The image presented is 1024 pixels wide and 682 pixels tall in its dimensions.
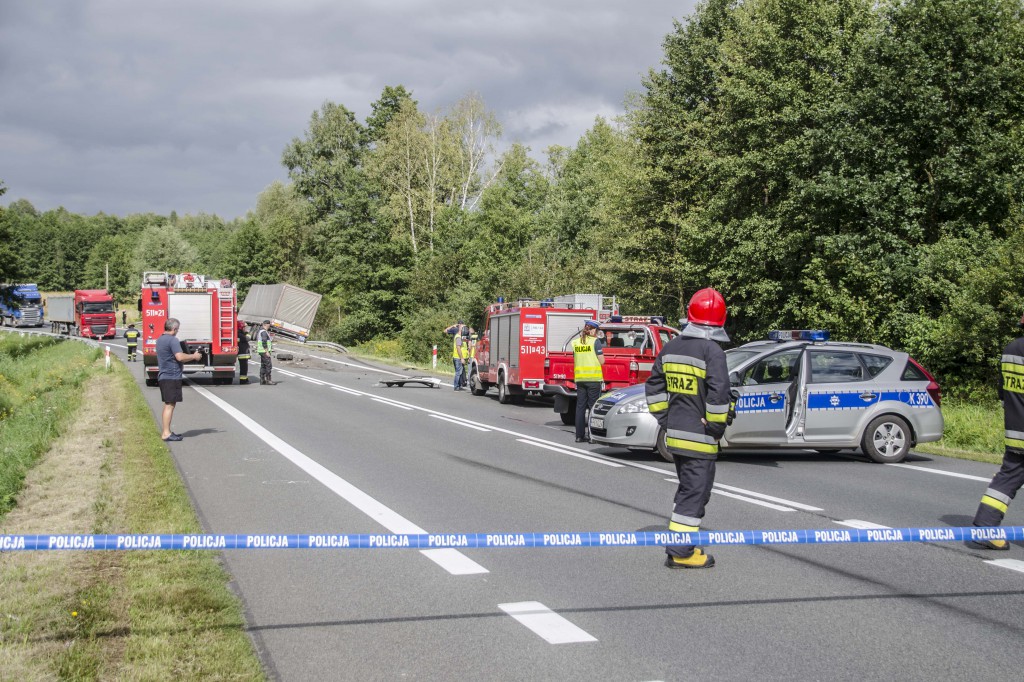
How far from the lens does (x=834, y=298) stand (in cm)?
2302

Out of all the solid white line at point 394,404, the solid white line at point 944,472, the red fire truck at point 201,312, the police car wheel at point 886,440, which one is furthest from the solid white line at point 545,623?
the red fire truck at point 201,312

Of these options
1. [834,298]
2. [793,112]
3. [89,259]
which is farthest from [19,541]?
[89,259]

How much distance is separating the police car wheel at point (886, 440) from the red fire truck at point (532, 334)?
9.12m

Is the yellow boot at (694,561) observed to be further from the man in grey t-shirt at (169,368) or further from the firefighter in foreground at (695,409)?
the man in grey t-shirt at (169,368)

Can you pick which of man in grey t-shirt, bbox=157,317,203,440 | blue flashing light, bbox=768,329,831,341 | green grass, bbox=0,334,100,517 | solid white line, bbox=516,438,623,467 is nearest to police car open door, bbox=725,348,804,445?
blue flashing light, bbox=768,329,831,341

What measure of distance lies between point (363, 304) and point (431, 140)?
12168mm

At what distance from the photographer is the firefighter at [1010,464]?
7.02 meters

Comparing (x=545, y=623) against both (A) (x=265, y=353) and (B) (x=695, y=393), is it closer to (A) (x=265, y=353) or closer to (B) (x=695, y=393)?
(B) (x=695, y=393)

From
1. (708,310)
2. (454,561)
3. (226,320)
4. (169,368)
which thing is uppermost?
(708,310)

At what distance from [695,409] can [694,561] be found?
1084 mm

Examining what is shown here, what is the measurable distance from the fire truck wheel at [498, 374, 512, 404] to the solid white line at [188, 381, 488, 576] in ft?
24.6

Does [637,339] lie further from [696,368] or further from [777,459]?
[696,368]

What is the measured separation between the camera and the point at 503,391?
74.4 ft

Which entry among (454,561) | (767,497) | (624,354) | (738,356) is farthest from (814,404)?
(454,561)
